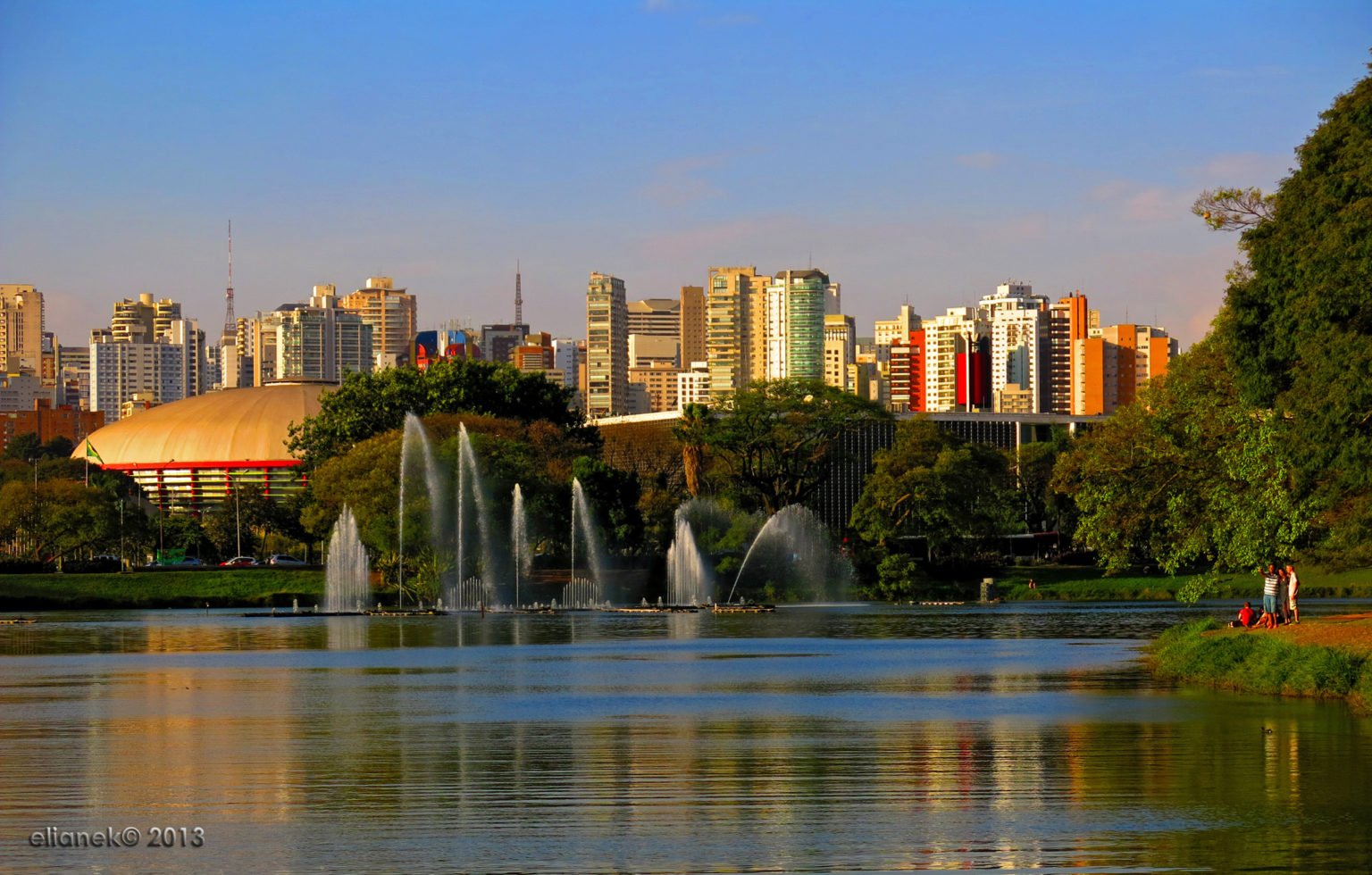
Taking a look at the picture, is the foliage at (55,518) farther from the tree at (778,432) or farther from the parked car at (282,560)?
the tree at (778,432)

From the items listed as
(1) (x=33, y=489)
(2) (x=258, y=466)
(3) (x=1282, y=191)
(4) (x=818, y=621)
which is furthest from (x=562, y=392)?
(3) (x=1282, y=191)

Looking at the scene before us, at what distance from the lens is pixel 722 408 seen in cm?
9931

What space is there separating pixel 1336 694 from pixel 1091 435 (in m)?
24.9

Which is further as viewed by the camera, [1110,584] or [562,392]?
[562,392]

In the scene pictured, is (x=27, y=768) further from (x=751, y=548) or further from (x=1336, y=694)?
(x=751, y=548)

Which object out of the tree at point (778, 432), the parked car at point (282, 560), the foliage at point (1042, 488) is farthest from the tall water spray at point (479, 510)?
the foliage at point (1042, 488)

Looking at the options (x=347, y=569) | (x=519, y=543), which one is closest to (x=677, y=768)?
(x=519, y=543)

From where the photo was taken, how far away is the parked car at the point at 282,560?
106500 millimetres

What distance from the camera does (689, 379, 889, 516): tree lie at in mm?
97500

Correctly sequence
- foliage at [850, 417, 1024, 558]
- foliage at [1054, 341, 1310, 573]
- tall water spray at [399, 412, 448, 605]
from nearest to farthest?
1. foliage at [1054, 341, 1310, 573]
2. tall water spray at [399, 412, 448, 605]
3. foliage at [850, 417, 1024, 558]

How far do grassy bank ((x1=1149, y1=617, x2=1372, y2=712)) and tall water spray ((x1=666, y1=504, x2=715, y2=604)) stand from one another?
51043 millimetres

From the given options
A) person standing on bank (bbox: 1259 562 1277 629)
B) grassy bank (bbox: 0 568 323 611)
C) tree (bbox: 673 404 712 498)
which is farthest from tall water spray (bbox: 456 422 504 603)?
person standing on bank (bbox: 1259 562 1277 629)

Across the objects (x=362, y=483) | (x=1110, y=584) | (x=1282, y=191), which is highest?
(x=1282, y=191)

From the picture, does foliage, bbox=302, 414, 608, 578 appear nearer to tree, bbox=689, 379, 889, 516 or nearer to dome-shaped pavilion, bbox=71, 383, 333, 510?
tree, bbox=689, 379, 889, 516
